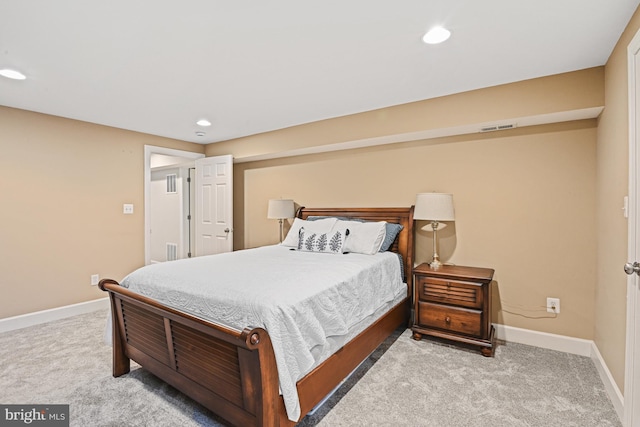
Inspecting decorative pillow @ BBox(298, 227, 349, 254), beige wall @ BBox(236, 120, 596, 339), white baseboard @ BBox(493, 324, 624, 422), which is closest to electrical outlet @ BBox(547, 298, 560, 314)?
beige wall @ BBox(236, 120, 596, 339)

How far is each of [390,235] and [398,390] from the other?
1520mm

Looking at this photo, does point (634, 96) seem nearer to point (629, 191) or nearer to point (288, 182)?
point (629, 191)

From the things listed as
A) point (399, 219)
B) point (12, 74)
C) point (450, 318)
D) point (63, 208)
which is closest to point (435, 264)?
point (450, 318)

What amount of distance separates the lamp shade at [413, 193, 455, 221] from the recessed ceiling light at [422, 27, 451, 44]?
4.52 ft

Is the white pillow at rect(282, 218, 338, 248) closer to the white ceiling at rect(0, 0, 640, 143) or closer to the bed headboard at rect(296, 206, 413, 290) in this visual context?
the bed headboard at rect(296, 206, 413, 290)

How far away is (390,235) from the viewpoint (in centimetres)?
324

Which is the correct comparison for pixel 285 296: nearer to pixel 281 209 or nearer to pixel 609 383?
pixel 609 383

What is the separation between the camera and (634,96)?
1668 millimetres

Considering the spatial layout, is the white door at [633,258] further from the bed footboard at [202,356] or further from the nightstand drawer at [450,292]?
the bed footboard at [202,356]

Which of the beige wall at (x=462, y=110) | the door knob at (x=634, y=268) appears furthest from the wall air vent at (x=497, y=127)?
the door knob at (x=634, y=268)

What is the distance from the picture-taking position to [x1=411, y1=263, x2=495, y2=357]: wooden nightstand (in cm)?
258

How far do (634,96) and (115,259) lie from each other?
17.0ft

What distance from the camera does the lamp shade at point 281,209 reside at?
161 inches

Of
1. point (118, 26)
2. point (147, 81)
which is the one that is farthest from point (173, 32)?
point (147, 81)
